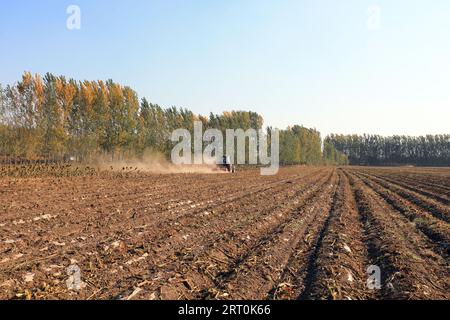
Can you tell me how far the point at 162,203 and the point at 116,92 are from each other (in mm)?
35492

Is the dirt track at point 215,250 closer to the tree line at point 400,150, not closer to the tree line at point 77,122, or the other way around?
the tree line at point 77,122

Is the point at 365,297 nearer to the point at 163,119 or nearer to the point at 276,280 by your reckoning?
the point at 276,280

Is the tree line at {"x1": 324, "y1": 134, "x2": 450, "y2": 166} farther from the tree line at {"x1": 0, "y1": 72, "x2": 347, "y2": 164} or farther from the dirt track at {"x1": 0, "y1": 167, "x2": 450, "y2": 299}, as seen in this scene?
the dirt track at {"x1": 0, "y1": 167, "x2": 450, "y2": 299}

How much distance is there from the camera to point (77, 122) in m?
42.7

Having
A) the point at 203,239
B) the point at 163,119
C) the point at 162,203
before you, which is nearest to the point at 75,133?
the point at 163,119

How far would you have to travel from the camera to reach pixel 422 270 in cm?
691

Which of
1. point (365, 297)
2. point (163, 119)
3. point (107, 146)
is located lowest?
point (365, 297)

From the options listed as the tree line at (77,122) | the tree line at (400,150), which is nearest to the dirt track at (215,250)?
the tree line at (77,122)

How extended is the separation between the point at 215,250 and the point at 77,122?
3858 centimetres

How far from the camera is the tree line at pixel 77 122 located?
33.8 m

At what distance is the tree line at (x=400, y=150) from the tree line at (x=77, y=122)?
99145 millimetres

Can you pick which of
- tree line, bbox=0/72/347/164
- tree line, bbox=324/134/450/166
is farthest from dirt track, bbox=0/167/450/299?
tree line, bbox=324/134/450/166
